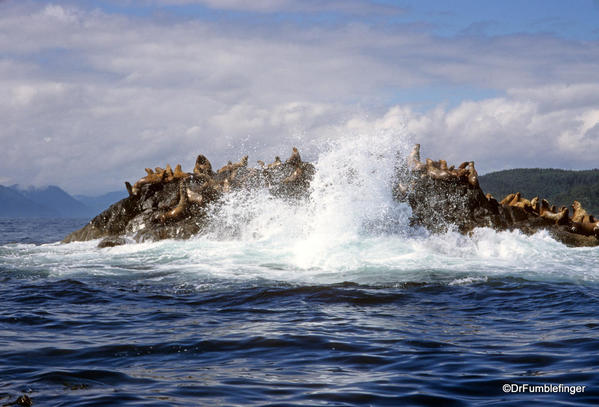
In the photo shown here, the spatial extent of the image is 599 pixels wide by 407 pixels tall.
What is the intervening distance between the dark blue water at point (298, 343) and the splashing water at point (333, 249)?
4.76 feet

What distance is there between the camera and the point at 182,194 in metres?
21.3

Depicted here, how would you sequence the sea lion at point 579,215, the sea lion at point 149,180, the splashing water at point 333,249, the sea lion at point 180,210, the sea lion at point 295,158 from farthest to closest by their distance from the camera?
the sea lion at point 149,180, the sea lion at point 180,210, the sea lion at point 295,158, the sea lion at point 579,215, the splashing water at point 333,249

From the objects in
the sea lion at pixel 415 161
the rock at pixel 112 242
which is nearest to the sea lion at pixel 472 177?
Result: the sea lion at pixel 415 161

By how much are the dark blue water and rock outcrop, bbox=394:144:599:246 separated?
20.2 ft

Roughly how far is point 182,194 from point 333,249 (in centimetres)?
663

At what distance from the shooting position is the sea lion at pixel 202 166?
22594 mm

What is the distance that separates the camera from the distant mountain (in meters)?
115

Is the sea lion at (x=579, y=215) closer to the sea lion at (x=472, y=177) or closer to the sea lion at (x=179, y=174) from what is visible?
the sea lion at (x=472, y=177)

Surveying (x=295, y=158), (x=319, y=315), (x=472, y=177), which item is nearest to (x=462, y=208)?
(x=472, y=177)

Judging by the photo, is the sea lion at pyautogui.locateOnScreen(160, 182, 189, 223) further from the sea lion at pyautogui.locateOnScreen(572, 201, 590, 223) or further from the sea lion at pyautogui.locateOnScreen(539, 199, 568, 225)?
the sea lion at pyautogui.locateOnScreen(572, 201, 590, 223)

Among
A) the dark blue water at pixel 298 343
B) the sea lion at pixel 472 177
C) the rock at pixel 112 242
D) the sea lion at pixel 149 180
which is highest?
the sea lion at pixel 149 180

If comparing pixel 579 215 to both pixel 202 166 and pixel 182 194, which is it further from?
pixel 182 194

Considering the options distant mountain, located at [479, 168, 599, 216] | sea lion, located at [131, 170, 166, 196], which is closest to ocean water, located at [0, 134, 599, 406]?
sea lion, located at [131, 170, 166, 196]

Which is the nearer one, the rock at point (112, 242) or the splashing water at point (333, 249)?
the splashing water at point (333, 249)
